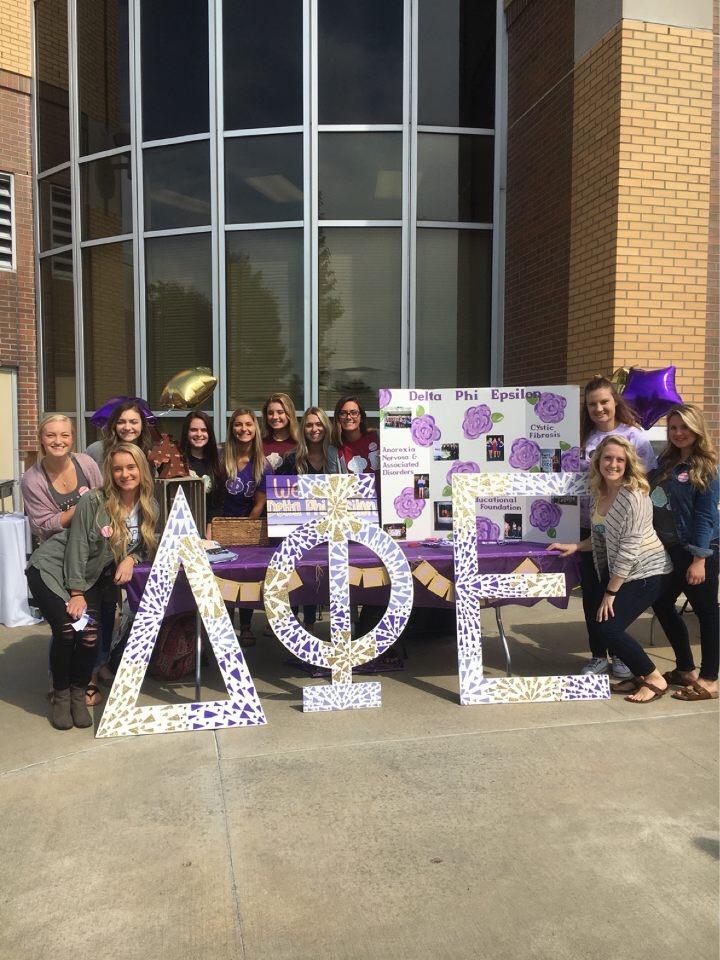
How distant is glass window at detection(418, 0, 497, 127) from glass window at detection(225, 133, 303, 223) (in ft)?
4.96

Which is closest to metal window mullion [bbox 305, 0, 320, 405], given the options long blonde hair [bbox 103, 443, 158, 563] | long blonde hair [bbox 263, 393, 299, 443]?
long blonde hair [bbox 263, 393, 299, 443]

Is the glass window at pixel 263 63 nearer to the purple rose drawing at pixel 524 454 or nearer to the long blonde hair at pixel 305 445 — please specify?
the long blonde hair at pixel 305 445

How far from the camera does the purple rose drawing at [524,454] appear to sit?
4.63 m

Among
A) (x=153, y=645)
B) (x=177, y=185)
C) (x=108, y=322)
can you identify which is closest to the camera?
(x=153, y=645)

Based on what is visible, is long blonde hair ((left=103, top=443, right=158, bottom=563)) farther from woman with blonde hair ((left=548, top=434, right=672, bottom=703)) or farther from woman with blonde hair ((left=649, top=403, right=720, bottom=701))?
woman with blonde hair ((left=649, top=403, right=720, bottom=701))

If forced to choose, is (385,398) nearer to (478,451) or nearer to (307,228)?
(478,451)

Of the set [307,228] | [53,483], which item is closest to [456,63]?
[307,228]

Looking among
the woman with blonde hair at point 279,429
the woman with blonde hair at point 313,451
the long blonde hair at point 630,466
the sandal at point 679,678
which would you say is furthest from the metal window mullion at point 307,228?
the sandal at point 679,678

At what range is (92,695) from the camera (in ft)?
14.2

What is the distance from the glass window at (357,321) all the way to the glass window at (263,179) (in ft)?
2.33

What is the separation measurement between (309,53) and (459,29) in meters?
1.70

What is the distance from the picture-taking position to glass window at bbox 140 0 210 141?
8.55 metres

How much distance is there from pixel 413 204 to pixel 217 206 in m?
2.21

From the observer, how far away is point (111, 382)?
955 centimetres
